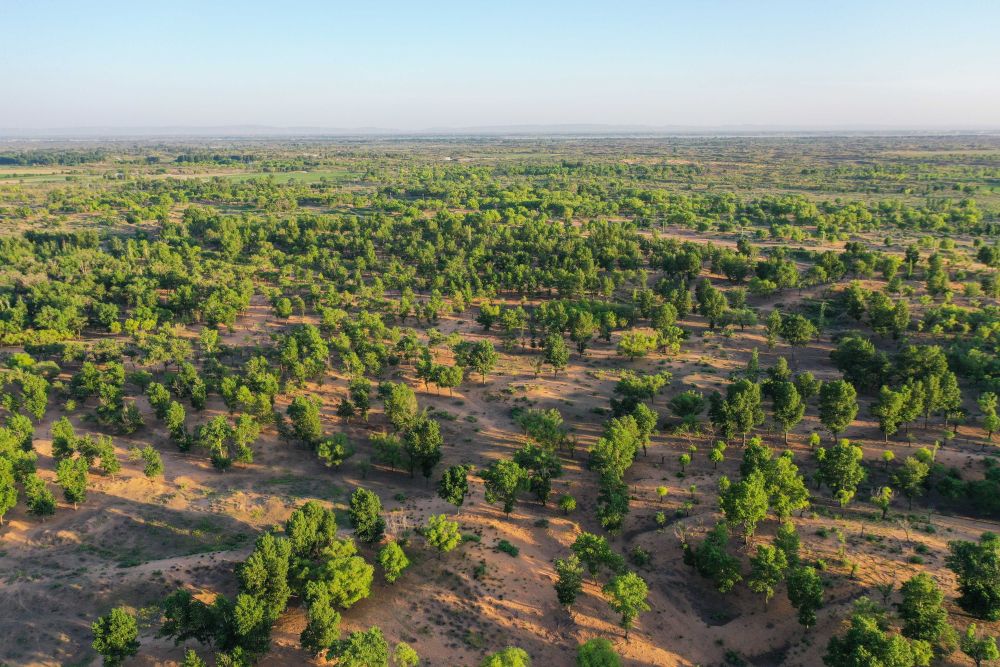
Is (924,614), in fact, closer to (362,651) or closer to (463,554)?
(463,554)

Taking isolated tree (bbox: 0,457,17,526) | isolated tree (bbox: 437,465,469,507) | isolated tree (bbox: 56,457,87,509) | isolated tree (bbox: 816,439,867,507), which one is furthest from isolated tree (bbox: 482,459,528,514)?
isolated tree (bbox: 0,457,17,526)

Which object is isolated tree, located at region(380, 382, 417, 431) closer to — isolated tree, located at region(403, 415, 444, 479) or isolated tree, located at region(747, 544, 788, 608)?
isolated tree, located at region(403, 415, 444, 479)

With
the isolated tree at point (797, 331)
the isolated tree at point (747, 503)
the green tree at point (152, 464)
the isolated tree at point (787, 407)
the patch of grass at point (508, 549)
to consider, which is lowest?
the patch of grass at point (508, 549)

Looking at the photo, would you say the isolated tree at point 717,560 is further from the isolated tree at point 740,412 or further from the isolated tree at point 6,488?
the isolated tree at point 6,488

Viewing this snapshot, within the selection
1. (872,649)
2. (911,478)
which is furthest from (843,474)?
(872,649)

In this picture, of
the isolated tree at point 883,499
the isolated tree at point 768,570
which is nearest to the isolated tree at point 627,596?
the isolated tree at point 768,570

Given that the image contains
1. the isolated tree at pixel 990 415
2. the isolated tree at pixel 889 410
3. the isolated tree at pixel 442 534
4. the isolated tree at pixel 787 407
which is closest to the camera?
the isolated tree at pixel 442 534

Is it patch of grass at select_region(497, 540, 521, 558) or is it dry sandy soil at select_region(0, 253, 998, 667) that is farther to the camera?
patch of grass at select_region(497, 540, 521, 558)
